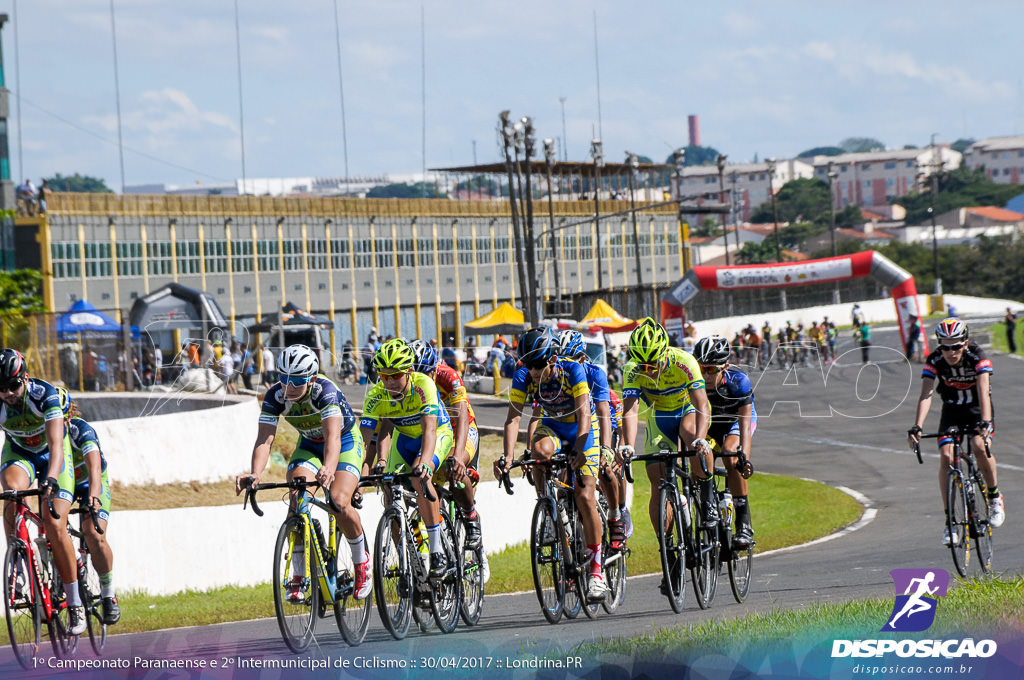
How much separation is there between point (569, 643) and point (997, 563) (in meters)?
5.66

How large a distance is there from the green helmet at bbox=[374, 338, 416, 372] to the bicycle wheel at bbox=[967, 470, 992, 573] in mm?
5079

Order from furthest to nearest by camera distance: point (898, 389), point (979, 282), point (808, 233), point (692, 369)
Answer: point (808, 233) < point (979, 282) < point (898, 389) < point (692, 369)

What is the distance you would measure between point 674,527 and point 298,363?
308 centimetres

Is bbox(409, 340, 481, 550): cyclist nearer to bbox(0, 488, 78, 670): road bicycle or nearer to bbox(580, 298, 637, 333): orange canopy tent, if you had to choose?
bbox(0, 488, 78, 670): road bicycle

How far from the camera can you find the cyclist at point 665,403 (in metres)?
10.1

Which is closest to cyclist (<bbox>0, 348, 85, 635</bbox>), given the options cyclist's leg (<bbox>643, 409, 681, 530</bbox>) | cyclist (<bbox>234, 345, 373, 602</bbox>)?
cyclist (<bbox>234, 345, 373, 602</bbox>)

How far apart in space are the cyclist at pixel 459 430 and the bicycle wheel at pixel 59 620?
269cm

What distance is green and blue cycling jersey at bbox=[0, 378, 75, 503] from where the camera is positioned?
28.2ft

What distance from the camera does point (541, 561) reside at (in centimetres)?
927

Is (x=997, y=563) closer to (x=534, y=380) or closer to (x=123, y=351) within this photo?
(x=534, y=380)

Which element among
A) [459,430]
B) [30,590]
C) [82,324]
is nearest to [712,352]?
[459,430]

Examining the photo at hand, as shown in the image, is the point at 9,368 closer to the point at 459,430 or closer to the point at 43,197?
the point at 459,430

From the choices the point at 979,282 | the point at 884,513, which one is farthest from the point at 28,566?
the point at 979,282

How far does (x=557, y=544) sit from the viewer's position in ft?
30.7
